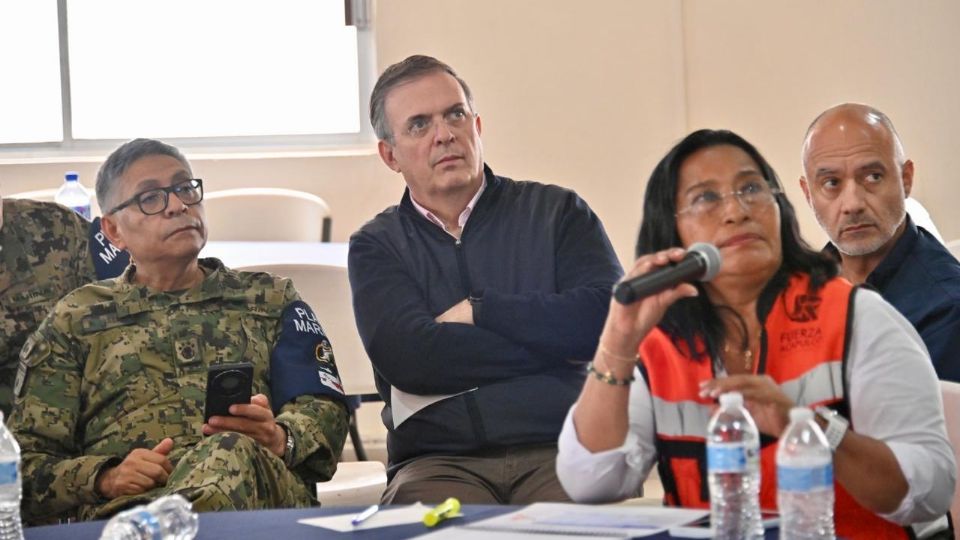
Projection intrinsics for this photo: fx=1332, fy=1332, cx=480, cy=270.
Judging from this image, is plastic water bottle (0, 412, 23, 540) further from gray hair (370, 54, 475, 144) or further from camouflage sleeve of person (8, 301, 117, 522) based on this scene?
gray hair (370, 54, 475, 144)

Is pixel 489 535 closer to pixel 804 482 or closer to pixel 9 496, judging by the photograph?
pixel 804 482

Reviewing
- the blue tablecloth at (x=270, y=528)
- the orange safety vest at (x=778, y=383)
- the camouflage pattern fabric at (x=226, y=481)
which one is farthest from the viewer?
the camouflage pattern fabric at (x=226, y=481)

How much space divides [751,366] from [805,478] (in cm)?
58

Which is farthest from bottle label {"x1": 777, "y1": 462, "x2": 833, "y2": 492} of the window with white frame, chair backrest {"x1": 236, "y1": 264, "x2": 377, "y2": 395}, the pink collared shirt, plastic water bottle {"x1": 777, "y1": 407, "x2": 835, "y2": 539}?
the window with white frame

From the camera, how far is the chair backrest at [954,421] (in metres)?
2.15

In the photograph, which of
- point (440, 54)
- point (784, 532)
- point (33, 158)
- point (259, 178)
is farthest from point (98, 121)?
point (784, 532)

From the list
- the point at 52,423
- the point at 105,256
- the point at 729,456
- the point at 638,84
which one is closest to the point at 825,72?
the point at 638,84

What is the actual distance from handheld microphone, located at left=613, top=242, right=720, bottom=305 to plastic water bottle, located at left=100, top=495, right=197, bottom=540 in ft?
2.22

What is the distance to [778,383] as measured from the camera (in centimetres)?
208

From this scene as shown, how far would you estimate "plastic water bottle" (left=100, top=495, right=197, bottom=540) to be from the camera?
172cm

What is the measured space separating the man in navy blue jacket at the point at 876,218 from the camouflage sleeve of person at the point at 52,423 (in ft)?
5.66

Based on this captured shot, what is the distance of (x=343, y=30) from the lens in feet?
22.1

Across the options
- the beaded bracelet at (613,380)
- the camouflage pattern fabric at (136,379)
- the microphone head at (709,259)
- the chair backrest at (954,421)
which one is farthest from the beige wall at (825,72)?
the microphone head at (709,259)

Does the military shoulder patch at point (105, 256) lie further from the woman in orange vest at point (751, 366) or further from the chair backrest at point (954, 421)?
the chair backrest at point (954, 421)
